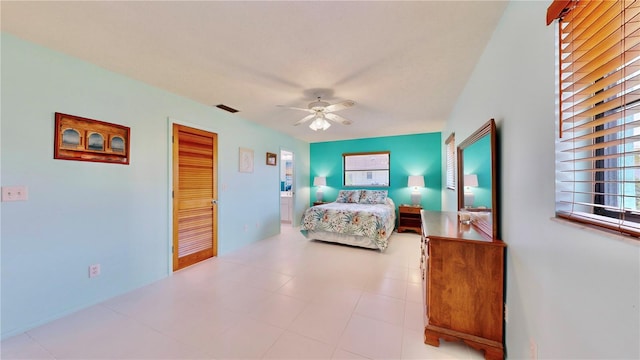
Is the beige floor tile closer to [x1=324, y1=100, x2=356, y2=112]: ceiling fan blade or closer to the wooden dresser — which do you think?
the wooden dresser

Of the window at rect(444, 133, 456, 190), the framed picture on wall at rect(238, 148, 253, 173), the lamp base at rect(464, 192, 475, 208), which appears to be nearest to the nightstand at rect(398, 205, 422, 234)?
the window at rect(444, 133, 456, 190)

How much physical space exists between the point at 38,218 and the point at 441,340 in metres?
3.27

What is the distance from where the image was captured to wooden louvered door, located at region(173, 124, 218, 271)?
2861 mm

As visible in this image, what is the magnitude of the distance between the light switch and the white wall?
10.9 feet

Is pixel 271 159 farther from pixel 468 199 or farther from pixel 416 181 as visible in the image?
pixel 468 199

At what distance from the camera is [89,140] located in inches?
81.4

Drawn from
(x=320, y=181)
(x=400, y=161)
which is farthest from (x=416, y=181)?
(x=320, y=181)

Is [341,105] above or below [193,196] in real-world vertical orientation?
above

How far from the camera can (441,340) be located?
64.4 inches

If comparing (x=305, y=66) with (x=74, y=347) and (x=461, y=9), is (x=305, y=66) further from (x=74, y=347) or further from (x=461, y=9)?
(x=74, y=347)

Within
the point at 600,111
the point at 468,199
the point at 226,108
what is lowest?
the point at 468,199

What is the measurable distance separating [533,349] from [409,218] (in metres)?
3.92

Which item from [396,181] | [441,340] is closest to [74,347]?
[441,340]

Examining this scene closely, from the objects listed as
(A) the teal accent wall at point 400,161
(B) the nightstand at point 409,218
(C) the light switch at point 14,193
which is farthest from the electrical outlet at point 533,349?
(A) the teal accent wall at point 400,161
